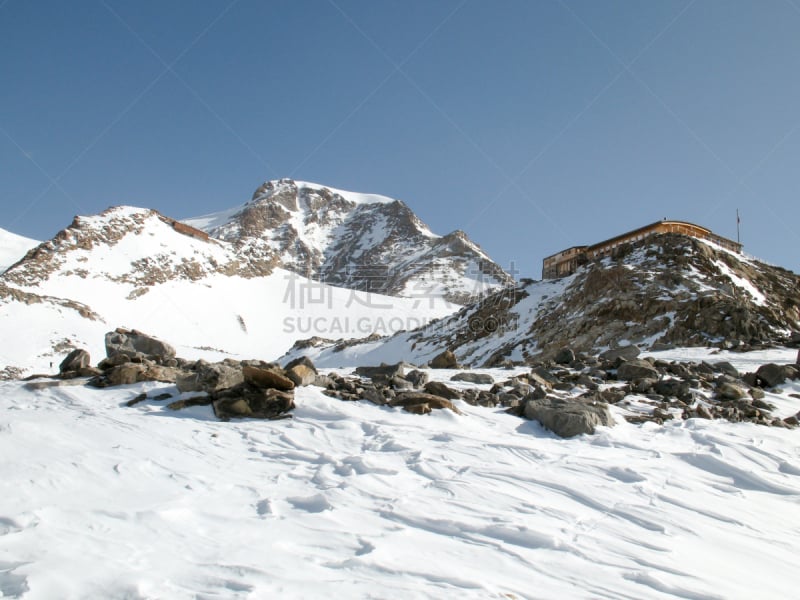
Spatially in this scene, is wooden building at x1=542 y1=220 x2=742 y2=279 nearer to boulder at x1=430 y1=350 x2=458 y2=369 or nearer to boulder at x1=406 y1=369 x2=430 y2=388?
boulder at x1=430 y1=350 x2=458 y2=369

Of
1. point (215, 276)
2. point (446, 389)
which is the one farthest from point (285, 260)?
point (446, 389)

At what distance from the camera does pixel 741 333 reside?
21359 millimetres

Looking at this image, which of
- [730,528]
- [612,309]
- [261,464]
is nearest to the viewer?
[730,528]

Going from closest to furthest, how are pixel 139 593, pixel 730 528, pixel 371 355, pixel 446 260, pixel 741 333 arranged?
pixel 139 593 < pixel 730 528 < pixel 741 333 < pixel 371 355 < pixel 446 260

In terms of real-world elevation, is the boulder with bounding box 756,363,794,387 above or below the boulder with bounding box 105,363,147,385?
above

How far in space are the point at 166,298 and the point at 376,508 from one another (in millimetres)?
67686

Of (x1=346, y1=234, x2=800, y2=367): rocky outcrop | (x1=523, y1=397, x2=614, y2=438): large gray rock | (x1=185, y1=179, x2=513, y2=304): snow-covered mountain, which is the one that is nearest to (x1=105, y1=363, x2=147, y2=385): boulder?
(x1=523, y1=397, x2=614, y2=438): large gray rock

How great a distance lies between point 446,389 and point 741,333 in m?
18.7

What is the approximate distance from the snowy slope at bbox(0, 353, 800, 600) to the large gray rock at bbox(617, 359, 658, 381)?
12.5ft

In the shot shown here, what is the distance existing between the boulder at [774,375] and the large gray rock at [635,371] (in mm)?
2628

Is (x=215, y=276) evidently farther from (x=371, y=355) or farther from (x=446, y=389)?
(x=446, y=389)

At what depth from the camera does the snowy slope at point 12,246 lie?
83125mm

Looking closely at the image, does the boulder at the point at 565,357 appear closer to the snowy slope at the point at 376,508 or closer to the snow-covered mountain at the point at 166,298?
the snowy slope at the point at 376,508

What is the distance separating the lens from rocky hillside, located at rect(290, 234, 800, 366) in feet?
73.9
